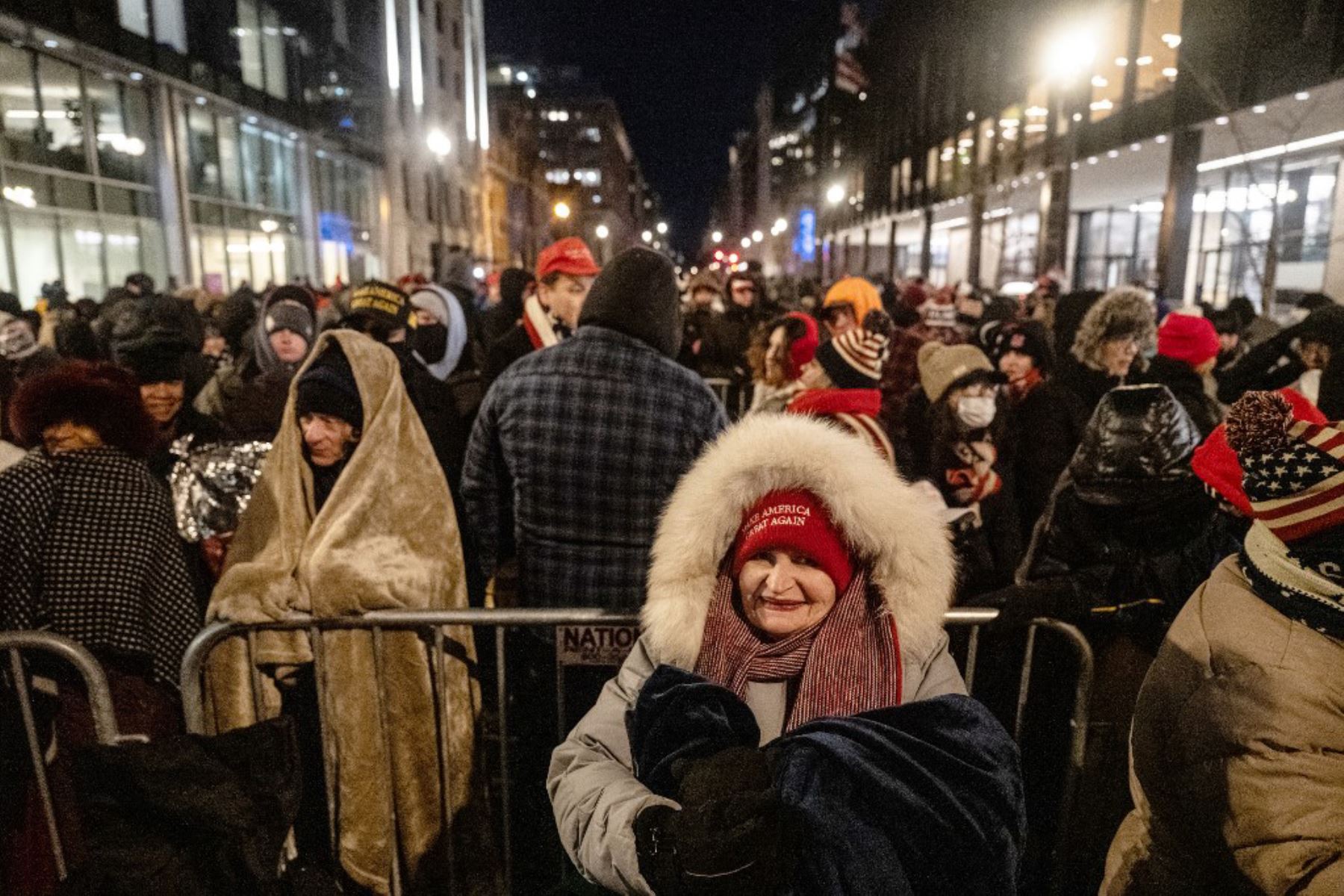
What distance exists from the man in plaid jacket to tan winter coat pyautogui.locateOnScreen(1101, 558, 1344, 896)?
1805 mm

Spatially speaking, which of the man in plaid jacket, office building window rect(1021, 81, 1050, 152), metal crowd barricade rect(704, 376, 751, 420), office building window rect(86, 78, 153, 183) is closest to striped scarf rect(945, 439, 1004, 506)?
the man in plaid jacket

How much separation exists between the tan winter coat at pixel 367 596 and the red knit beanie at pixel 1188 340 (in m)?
3.83

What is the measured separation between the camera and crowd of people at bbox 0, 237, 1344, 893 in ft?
5.60

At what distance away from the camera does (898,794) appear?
1660 millimetres

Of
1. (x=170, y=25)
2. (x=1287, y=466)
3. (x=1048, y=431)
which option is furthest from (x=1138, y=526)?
(x=170, y=25)

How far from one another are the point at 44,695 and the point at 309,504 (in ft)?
3.35

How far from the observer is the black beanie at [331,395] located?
3039 millimetres

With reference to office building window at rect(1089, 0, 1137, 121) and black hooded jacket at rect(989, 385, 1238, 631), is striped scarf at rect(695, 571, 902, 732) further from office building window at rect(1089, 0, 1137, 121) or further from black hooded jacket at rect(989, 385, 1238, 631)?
office building window at rect(1089, 0, 1137, 121)

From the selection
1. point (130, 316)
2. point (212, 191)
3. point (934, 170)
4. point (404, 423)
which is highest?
point (934, 170)

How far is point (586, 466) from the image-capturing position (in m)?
3.20

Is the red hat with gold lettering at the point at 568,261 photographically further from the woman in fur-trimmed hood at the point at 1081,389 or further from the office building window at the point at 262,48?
the office building window at the point at 262,48

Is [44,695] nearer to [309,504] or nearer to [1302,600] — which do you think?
[309,504]

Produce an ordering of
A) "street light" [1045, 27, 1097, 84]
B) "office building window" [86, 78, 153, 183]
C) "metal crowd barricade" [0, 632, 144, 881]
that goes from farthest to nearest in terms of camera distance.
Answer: "street light" [1045, 27, 1097, 84] → "office building window" [86, 78, 153, 183] → "metal crowd barricade" [0, 632, 144, 881]

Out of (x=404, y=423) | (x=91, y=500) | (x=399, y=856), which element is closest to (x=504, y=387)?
(x=404, y=423)
